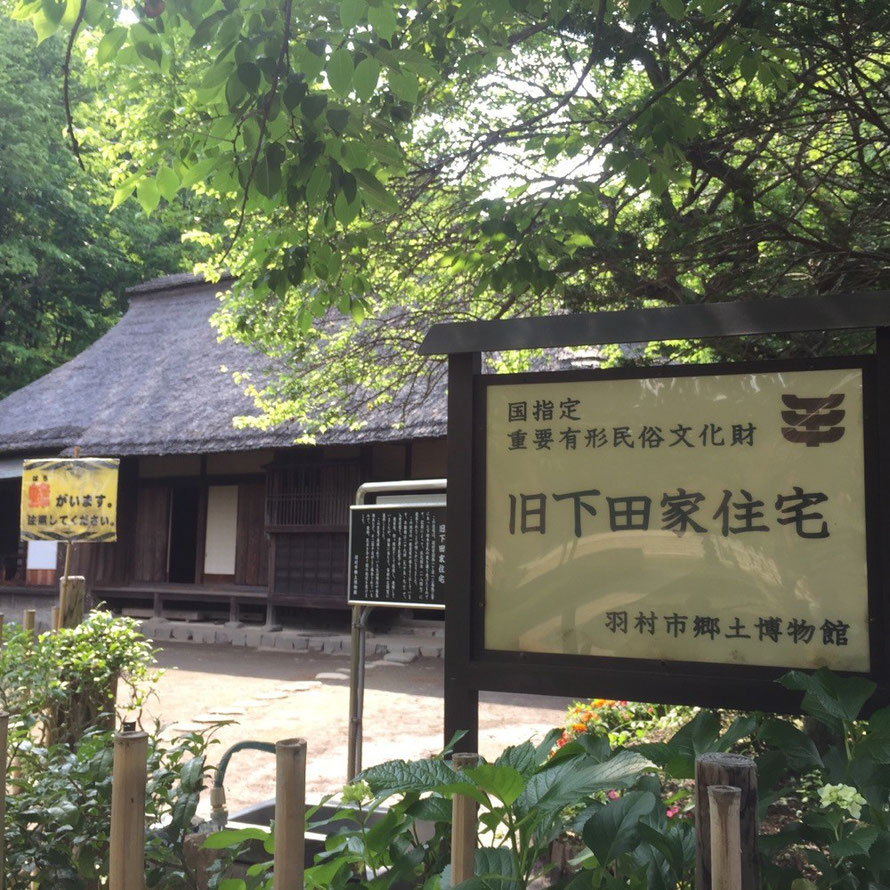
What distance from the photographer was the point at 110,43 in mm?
2703

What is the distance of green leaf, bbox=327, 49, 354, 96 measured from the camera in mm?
2479

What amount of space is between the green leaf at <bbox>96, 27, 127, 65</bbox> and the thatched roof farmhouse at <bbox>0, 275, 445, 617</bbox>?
7662 mm

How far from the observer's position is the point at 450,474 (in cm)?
239

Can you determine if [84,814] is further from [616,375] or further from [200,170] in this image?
[200,170]

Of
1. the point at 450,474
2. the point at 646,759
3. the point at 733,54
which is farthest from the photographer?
the point at 733,54

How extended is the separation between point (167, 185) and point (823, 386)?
2.11 meters

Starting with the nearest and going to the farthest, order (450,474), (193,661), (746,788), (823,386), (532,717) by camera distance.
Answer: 1. (746,788)
2. (823,386)
3. (450,474)
4. (532,717)
5. (193,661)

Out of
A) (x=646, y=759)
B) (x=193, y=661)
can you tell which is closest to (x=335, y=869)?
(x=646, y=759)

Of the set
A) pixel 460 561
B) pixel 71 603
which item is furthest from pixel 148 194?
pixel 71 603

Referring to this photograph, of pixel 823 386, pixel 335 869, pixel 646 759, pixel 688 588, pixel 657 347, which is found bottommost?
pixel 335 869

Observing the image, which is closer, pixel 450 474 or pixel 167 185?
pixel 450 474

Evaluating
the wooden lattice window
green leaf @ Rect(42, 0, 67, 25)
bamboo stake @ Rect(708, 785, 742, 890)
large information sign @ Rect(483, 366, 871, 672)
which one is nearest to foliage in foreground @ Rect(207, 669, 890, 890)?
bamboo stake @ Rect(708, 785, 742, 890)

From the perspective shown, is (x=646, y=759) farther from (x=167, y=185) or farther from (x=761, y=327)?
(x=167, y=185)

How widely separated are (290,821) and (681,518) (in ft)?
3.86
